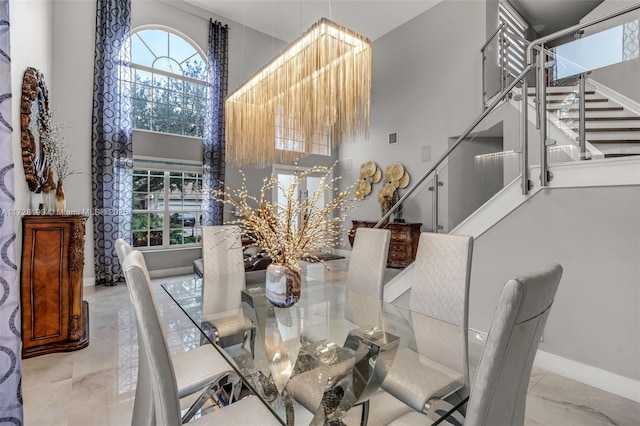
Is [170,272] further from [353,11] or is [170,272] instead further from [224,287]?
[353,11]

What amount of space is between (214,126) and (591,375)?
5965mm

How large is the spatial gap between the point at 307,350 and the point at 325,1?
6.02 metres

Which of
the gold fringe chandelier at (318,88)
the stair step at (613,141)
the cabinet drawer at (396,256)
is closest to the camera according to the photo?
the stair step at (613,141)

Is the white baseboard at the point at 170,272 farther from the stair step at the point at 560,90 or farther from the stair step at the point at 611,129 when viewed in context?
the stair step at the point at 611,129

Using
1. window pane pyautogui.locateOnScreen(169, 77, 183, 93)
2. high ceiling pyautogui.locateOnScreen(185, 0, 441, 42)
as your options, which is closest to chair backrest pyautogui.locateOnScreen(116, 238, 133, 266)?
window pane pyautogui.locateOnScreen(169, 77, 183, 93)

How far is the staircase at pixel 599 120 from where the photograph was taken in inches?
84.7

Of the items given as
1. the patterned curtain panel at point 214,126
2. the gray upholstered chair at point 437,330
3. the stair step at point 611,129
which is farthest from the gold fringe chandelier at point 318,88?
the patterned curtain panel at point 214,126

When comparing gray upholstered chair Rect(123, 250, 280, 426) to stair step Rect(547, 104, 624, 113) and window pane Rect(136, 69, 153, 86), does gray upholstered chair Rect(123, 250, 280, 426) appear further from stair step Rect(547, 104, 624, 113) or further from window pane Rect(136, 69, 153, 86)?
window pane Rect(136, 69, 153, 86)

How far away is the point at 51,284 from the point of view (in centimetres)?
258

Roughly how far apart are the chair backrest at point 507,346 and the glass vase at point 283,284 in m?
1.22

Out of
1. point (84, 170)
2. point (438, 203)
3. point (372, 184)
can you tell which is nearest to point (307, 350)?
point (438, 203)

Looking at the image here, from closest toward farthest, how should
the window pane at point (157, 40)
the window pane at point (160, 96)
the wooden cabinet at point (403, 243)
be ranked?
the wooden cabinet at point (403, 243) < the window pane at point (157, 40) < the window pane at point (160, 96)

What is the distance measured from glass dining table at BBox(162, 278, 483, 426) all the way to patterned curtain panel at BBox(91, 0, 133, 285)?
3313mm

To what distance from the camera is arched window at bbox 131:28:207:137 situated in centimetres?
529
